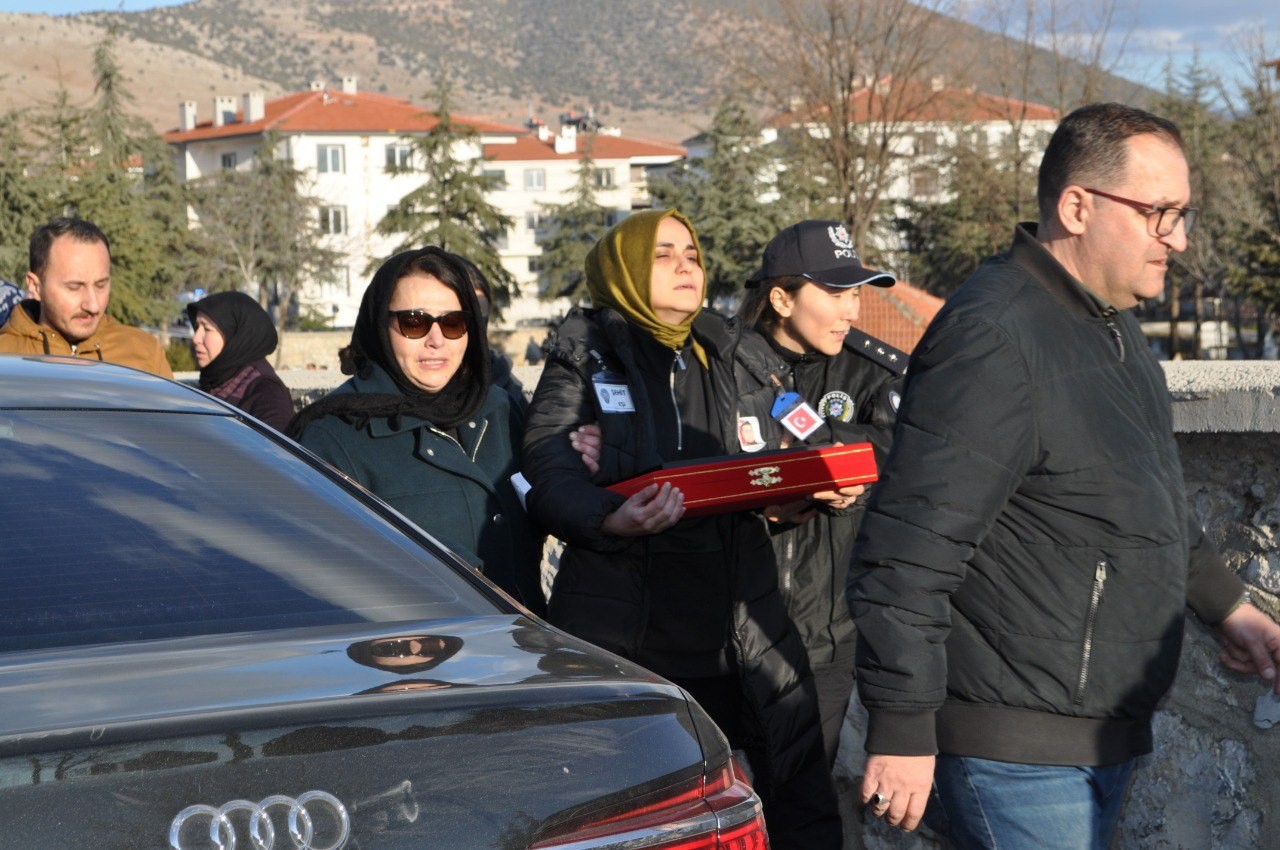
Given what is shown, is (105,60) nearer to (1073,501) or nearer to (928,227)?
(928,227)

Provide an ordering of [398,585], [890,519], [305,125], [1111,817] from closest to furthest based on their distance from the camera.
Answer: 1. [398,585]
2. [890,519]
3. [1111,817]
4. [305,125]

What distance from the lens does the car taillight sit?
1.75 meters

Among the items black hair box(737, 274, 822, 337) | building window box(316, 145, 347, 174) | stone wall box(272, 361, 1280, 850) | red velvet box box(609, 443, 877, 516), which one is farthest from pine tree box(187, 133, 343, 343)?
stone wall box(272, 361, 1280, 850)

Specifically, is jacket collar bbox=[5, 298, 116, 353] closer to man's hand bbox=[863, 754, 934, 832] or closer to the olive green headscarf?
the olive green headscarf

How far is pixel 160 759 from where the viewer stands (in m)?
1.54

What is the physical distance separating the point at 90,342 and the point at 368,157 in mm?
90676

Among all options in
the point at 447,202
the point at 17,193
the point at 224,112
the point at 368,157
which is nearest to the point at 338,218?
the point at 368,157

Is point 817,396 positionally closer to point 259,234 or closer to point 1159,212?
point 1159,212

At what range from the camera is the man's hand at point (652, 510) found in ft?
11.1

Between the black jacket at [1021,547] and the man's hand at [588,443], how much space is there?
1220 mm

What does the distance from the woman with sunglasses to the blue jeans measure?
1459mm

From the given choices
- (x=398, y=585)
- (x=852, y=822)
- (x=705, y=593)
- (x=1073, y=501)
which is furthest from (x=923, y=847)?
(x=398, y=585)

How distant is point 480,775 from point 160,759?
0.36 meters

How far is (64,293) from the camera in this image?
5.08 m
